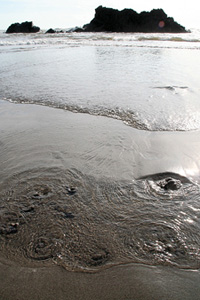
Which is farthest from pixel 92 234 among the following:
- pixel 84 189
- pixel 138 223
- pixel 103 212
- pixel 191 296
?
pixel 191 296

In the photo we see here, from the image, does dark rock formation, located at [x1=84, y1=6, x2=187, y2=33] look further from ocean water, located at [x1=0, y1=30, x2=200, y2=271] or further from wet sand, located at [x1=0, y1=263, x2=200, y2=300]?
wet sand, located at [x1=0, y1=263, x2=200, y2=300]

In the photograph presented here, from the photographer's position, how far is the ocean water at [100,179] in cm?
185

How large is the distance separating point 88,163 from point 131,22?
68.9 metres

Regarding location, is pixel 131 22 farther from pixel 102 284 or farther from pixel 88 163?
pixel 102 284

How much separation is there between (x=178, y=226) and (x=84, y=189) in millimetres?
1026

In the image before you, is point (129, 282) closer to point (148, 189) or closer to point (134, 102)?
point (148, 189)

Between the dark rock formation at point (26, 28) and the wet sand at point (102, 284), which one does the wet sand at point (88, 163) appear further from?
the dark rock formation at point (26, 28)

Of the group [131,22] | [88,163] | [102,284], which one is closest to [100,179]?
[88,163]

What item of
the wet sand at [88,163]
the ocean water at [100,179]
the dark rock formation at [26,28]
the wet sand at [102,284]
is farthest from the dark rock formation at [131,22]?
the wet sand at [102,284]

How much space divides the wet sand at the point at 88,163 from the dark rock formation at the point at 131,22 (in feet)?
211

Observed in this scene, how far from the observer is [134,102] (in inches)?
208

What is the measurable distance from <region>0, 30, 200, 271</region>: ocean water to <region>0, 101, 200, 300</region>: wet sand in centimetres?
2

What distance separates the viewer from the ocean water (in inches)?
72.7

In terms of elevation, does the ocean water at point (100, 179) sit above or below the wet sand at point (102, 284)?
above
